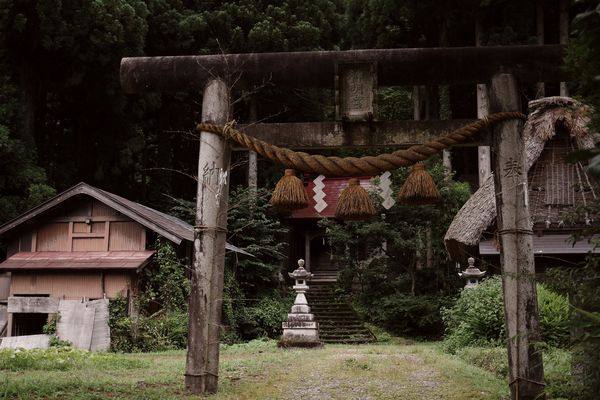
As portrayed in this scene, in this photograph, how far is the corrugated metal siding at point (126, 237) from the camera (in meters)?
16.8

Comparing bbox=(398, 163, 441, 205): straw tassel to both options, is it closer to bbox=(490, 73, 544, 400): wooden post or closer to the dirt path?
bbox=(490, 73, 544, 400): wooden post

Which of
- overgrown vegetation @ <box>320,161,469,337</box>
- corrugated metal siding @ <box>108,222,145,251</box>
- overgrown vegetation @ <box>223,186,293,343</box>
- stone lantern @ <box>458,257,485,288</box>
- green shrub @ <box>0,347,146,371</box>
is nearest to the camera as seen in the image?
green shrub @ <box>0,347,146,371</box>

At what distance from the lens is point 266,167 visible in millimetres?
24781

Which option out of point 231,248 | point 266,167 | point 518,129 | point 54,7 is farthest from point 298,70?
point 266,167

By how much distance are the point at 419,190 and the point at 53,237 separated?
13813mm

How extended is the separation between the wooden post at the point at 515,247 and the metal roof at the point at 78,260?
11599 millimetres

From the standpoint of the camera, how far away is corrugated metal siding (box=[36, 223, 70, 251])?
17062 mm

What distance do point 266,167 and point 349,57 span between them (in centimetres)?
1824

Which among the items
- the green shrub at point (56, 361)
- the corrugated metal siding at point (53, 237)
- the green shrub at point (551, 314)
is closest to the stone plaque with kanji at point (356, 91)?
the green shrub at point (551, 314)

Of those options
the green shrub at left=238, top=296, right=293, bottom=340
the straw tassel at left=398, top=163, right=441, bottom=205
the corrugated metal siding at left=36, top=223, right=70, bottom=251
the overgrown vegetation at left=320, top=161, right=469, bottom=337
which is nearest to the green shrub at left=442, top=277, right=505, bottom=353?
the overgrown vegetation at left=320, top=161, right=469, bottom=337

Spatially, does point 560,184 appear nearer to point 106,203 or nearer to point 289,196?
point 289,196

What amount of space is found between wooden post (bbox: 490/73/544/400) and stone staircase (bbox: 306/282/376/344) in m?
12.6

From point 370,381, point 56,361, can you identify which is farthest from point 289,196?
point 56,361

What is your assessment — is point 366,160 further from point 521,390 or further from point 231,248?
point 231,248
